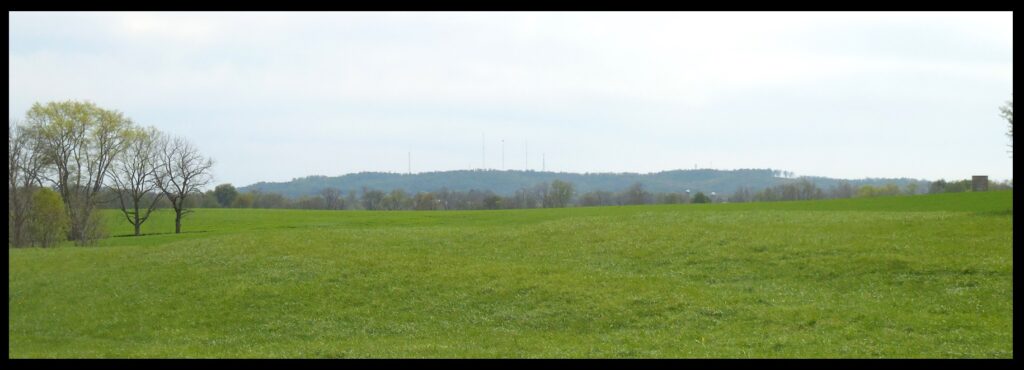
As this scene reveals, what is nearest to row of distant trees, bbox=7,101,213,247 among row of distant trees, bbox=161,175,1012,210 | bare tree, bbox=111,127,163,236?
bare tree, bbox=111,127,163,236

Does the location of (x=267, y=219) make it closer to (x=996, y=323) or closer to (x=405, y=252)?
(x=405, y=252)

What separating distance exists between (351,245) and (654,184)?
109 meters

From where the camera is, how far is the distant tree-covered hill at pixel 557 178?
433ft

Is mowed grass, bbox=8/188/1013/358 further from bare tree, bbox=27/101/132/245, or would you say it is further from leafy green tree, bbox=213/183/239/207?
leafy green tree, bbox=213/183/239/207

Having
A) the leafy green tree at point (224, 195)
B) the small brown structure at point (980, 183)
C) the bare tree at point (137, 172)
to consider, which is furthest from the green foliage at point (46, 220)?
the small brown structure at point (980, 183)

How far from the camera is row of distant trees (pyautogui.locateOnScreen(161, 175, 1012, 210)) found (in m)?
117

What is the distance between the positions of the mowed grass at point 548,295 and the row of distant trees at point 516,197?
235 ft

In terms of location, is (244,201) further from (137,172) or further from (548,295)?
(548,295)

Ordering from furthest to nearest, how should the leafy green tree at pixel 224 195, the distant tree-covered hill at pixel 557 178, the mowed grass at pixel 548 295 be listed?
1. the distant tree-covered hill at pixel 557 178
2. the leafy green tree at pixel 224 195
3. the mowed grass at pixel 548 295

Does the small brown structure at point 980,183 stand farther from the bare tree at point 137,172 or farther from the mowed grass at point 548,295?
the bare tree at point 137,172

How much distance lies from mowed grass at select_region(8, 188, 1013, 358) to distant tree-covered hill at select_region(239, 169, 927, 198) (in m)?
84.3

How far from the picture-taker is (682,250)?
36.9 m

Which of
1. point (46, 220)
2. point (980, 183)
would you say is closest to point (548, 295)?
point (46, 220)
